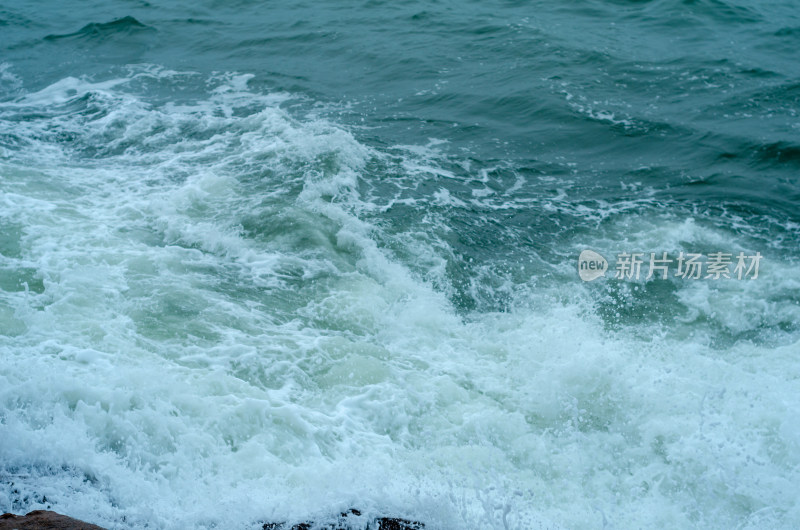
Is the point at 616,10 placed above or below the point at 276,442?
above

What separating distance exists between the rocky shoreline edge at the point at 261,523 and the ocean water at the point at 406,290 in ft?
0.31

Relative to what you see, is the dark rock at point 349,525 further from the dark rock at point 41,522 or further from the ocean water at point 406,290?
the dark rock at point 41,522

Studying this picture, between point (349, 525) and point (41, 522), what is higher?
point (41, 522)

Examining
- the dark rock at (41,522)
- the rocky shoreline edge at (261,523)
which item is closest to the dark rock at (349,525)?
the rocky shoreline edge at (261,523)

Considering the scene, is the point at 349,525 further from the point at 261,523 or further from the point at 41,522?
the point at 41,522

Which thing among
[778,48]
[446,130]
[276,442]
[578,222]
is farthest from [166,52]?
[778,48]

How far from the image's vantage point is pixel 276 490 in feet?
13.0

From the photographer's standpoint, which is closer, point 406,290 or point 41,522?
point 41,522

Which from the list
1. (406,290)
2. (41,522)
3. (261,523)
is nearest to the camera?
(41,522)

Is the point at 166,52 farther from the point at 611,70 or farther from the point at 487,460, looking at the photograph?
the point at 487,460

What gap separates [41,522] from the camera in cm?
328

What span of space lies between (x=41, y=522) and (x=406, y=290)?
12.7 feet

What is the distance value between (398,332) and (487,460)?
1714mm

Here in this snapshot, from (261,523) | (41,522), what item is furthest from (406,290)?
(41,522)
